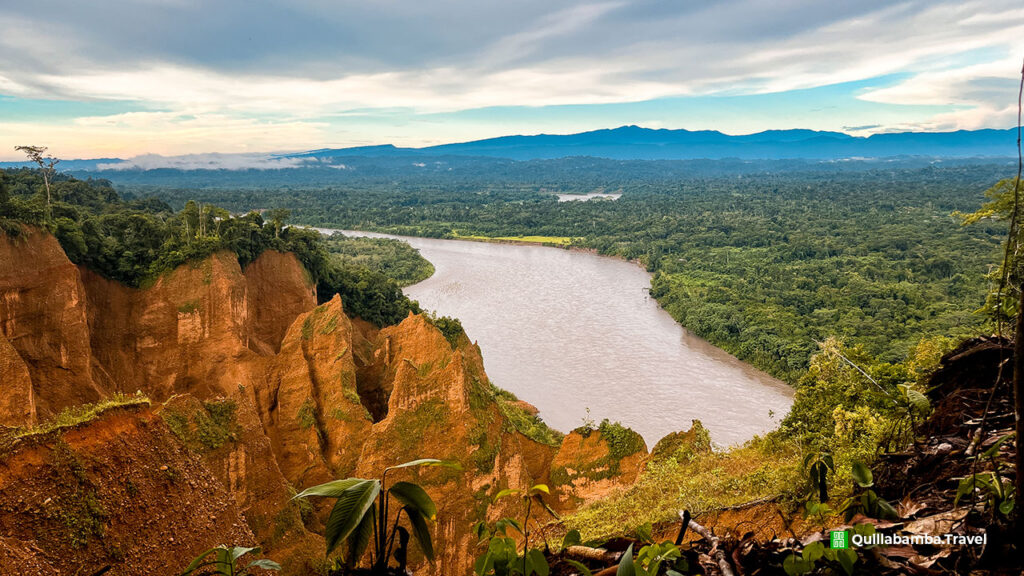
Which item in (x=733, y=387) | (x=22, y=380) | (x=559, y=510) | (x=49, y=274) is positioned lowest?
(x=733, y=387)

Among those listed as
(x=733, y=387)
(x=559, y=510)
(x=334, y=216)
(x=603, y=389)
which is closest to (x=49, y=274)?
(x=559, y=510)

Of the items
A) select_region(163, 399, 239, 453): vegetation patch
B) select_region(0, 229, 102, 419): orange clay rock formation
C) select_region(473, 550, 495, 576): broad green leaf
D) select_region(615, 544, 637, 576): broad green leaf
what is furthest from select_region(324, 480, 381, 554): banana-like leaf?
select_region(0, 229, 102, 419): orange clay rock formation

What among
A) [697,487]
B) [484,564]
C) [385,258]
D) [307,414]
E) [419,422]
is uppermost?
[484,564]

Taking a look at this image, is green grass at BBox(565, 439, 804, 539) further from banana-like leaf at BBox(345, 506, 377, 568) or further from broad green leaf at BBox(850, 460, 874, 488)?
banana-like leaf at BBox(345, 506, 377, 568)

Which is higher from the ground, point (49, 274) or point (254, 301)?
point (49, 274)

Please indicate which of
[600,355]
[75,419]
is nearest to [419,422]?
[75,419]

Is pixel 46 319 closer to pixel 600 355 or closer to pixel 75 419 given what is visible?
pixel 75 419

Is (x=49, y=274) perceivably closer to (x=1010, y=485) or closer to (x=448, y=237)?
(x=1010, y=485)

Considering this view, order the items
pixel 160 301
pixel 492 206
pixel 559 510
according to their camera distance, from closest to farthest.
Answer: pixel 559 510
pixel 160 301
pixel 492 206
